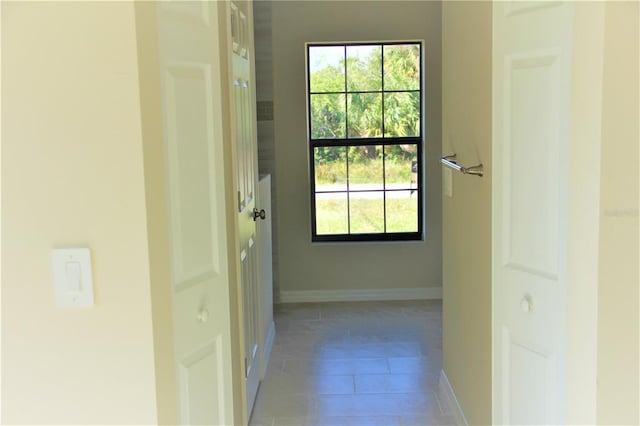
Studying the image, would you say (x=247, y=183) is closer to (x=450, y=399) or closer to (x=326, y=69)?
(x=450, y=399)

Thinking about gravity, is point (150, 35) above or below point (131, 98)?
above

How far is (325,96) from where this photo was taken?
4.52m

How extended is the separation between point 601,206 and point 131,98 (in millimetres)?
962

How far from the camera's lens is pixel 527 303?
157 cm

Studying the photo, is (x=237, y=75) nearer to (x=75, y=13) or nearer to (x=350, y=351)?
(x=75, y=13)

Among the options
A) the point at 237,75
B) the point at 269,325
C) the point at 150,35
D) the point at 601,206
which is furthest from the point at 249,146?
the point at 601,206

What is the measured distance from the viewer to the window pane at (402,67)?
447 centimetres

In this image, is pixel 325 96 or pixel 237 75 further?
pixel 325 96

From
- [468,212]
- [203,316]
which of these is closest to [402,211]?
[468,212]

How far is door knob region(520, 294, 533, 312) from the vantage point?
1565 millimetres

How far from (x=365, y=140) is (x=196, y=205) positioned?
3127 millimetres

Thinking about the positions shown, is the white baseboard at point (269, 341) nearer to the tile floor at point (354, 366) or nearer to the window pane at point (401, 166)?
the tile floor at point (354, 366)

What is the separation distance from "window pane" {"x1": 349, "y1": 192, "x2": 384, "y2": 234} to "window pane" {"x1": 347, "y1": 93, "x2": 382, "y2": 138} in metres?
0.45

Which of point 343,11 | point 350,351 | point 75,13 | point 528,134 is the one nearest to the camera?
point 75,13
